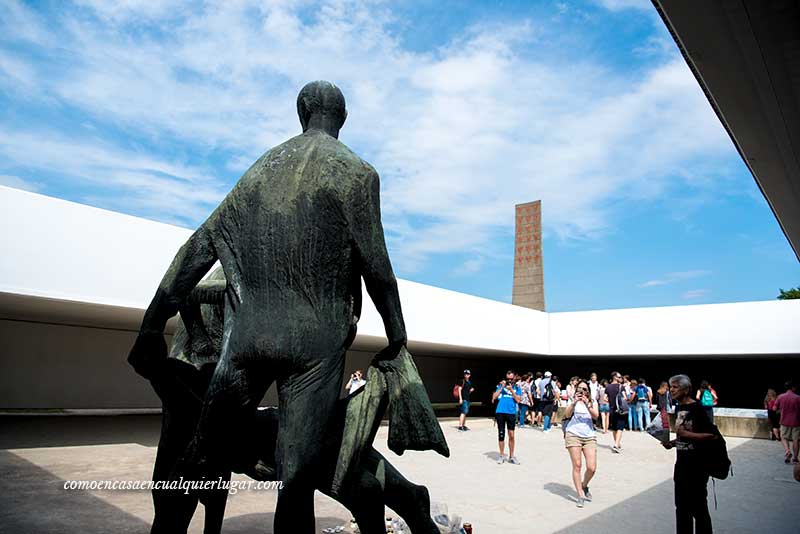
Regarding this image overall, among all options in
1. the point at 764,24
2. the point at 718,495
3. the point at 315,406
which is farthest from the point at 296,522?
the point at 718,495

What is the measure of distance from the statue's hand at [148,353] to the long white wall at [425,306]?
24.5 feet

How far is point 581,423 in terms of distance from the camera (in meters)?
7.21

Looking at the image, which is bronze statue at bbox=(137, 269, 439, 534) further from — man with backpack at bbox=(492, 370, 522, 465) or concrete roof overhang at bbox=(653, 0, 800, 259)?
man with backpack at bbox=(492, 370, 522, 465)

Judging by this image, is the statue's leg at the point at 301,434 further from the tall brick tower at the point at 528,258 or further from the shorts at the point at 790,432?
the tall brick tower at the point at 528,258

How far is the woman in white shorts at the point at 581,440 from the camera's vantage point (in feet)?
23.3

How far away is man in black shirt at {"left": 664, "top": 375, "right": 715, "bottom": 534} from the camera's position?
4348mm

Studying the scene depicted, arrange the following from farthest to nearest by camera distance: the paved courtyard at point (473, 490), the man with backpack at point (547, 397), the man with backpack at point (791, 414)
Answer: the man with backpack at point (547, 397), the man with backpack at point (791, 414), the paved courtyard at point (473, 490)

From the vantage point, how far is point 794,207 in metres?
6.27

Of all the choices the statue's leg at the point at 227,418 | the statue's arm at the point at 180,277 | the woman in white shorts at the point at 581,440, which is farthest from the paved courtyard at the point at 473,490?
the statue's arm at the point at 180,277

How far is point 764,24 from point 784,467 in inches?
394

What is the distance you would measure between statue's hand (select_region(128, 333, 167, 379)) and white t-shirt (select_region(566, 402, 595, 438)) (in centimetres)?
591

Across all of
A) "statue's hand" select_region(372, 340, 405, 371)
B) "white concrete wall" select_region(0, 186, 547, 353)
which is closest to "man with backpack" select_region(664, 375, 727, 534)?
"statue's hand" select_region(372, 340, 405, 371)

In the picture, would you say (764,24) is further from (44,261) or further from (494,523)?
(44,261)

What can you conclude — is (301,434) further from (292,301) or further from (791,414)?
(791,414)
